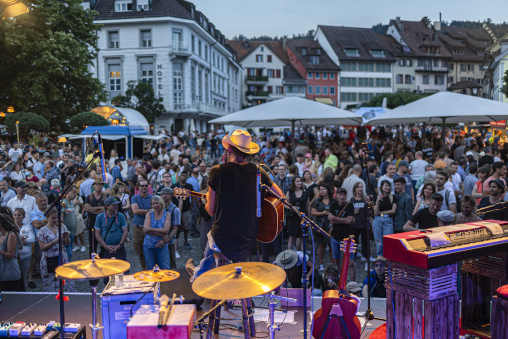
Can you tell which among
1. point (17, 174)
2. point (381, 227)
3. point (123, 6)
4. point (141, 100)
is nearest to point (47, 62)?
point (141, 100)

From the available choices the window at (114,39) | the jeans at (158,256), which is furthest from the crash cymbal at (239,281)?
the window at (114,39)

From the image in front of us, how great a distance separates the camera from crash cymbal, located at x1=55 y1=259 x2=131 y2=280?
12.7ft

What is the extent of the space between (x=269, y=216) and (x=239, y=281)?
1203 millimetres

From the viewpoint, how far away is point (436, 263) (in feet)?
11.8

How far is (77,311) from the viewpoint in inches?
219

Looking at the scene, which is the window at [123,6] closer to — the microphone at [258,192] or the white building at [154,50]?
the white building at [154,50]

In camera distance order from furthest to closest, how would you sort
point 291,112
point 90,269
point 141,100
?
point 141,100 < point 291,112 < point 90,269

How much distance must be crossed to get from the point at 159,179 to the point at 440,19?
7457 centimetres

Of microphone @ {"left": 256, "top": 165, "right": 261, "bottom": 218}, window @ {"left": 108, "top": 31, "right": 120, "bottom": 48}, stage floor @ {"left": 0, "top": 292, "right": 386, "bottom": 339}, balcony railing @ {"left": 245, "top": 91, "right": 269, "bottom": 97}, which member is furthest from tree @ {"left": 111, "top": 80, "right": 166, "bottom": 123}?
microphone @ {"left": 256, "top": 165, "right": 261, "bottom": 218}

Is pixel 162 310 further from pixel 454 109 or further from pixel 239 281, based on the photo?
pixel 454 109

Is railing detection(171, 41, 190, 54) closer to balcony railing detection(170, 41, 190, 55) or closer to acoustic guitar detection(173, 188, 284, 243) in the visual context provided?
balcony railing detection(170, 41, 190, 55)

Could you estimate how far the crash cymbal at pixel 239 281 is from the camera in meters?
3.40

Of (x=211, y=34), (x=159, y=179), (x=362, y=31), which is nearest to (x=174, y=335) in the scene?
(x=159, y=179)

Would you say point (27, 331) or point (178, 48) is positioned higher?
point (178, 48)
